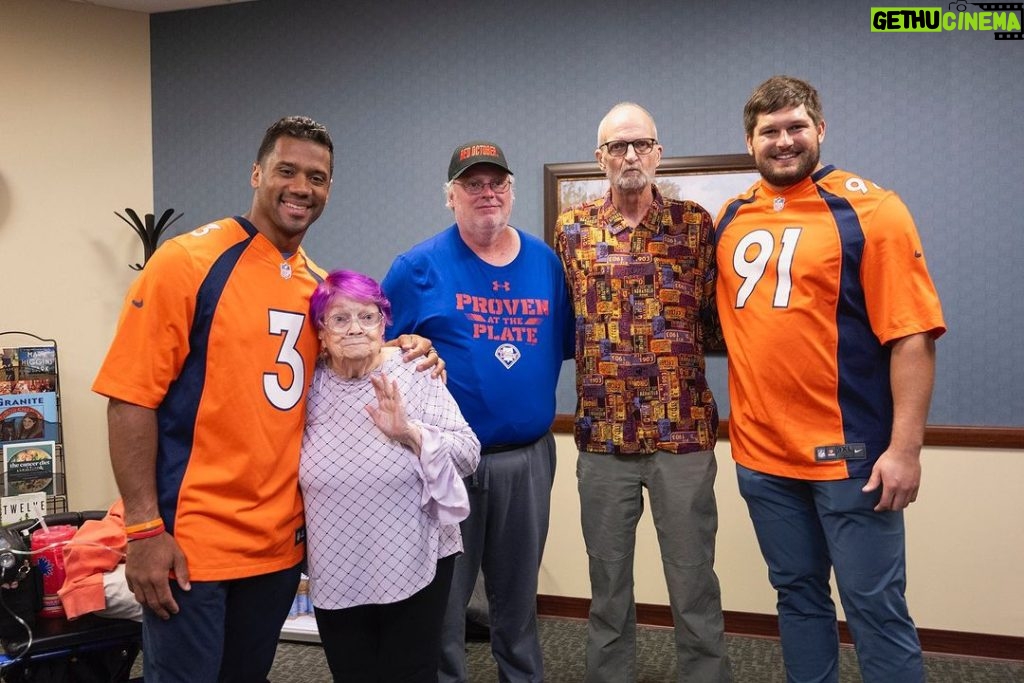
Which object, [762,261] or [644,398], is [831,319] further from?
[644,398]

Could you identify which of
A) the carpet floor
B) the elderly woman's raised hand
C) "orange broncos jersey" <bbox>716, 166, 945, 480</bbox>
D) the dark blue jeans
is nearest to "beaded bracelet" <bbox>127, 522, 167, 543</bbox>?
the dark blue jeans

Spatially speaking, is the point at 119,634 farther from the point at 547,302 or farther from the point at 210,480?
the point at 547,302

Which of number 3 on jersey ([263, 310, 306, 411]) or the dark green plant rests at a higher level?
the dark green plant

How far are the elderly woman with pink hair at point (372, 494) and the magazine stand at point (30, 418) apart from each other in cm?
242

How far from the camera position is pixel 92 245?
418 centimetres

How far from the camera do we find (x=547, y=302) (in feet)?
7.82

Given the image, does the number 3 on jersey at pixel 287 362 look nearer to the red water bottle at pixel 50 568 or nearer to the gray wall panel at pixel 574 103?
the red water bottle at pixel 50 568

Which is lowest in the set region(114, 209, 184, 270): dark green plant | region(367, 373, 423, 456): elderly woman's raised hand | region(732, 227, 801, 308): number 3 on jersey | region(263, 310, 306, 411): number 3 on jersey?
region(367, 373, 423, 456): elderly woman's raised hand

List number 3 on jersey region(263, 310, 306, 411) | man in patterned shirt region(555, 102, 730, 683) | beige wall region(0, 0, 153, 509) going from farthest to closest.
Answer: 1. beige wall region(0, 0, 153, 509)
2. man in patterned shirt region(555, 102, 730, 683)
3. number 3 on jersey region(263, 310, 306, 411)

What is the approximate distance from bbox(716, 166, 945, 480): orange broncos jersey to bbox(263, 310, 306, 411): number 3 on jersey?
1.11 meters

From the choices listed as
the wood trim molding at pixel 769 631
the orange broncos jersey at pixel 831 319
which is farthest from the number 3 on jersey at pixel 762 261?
the wood trim molding at pixel 769 631

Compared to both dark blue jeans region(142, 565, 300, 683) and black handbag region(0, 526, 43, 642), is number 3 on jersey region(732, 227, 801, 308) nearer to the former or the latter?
dark blue jeans region(142, 565, 300, 683)

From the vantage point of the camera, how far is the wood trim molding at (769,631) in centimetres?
323

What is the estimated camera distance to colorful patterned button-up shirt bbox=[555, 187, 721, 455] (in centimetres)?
235
